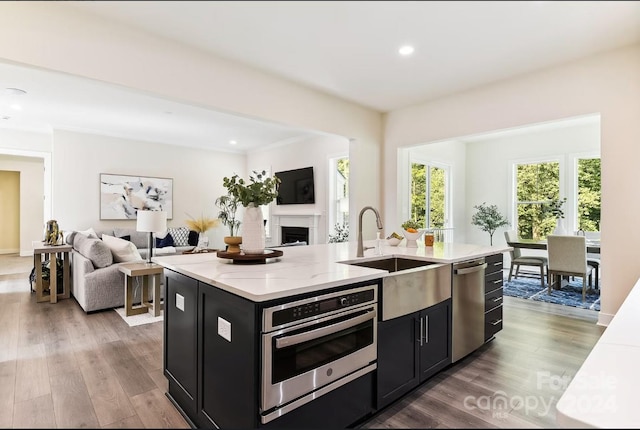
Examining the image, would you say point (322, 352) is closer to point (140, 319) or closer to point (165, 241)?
point (140, 319)

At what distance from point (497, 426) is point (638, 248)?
367 cm

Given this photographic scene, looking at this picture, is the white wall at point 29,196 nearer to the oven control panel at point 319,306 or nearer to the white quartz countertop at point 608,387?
the oven control panel at point 319,306

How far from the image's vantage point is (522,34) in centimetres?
80

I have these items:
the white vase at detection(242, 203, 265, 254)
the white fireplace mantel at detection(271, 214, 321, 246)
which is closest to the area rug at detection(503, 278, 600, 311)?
the white fireplace mantel at detection(271, 214, 321, 246)

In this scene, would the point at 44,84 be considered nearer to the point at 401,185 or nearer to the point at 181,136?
the point at 181,136

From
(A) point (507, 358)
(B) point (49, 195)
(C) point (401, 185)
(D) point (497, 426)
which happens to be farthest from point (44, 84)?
(A) point (507, 358)

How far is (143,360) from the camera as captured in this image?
2.51m

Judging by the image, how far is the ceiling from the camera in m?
0.56

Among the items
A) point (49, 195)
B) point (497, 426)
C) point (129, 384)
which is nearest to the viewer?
point (497, 426)

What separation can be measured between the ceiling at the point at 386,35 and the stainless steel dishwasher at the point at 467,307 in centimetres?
136

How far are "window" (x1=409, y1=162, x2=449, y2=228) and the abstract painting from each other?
5.21 meters

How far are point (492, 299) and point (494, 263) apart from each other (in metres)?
0.31

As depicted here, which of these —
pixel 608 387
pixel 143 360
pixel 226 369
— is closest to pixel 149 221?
→ pixel 143 360

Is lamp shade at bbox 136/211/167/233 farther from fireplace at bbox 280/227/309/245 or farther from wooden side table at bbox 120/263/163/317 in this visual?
fireplace at bbox 280/227/309/245
